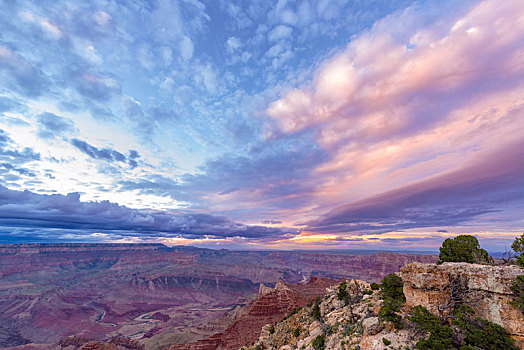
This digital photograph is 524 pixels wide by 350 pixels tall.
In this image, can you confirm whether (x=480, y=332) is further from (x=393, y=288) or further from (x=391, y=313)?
(x=393, y=288)

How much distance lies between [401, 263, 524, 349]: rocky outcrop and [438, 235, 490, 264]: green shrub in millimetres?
13848

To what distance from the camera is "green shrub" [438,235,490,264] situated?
38.4 meters

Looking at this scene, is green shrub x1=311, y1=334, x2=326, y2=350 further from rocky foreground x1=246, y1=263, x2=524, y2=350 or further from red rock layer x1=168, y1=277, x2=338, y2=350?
red rock layer x1=168, y1=277, x2=338, y2=350

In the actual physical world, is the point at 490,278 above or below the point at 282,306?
above

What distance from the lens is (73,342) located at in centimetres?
13875

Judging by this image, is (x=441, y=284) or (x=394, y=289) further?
(x=394, y=289)

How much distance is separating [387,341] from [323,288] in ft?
386

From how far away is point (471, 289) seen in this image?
84.5ft

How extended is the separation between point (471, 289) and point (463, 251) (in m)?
17.7

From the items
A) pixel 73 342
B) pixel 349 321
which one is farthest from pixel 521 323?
pixel 73 342

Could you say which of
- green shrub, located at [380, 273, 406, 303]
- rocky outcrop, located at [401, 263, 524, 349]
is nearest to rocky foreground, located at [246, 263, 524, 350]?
rocky outcrop, located at [401, 263, 524, 349]

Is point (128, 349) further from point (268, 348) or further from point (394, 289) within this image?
point (394, 289)

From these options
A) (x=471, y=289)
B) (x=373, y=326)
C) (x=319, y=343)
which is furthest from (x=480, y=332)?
(x=319, y=343)

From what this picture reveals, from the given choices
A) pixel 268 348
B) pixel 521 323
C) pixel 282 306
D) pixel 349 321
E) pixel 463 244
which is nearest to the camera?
pixel 521 323
